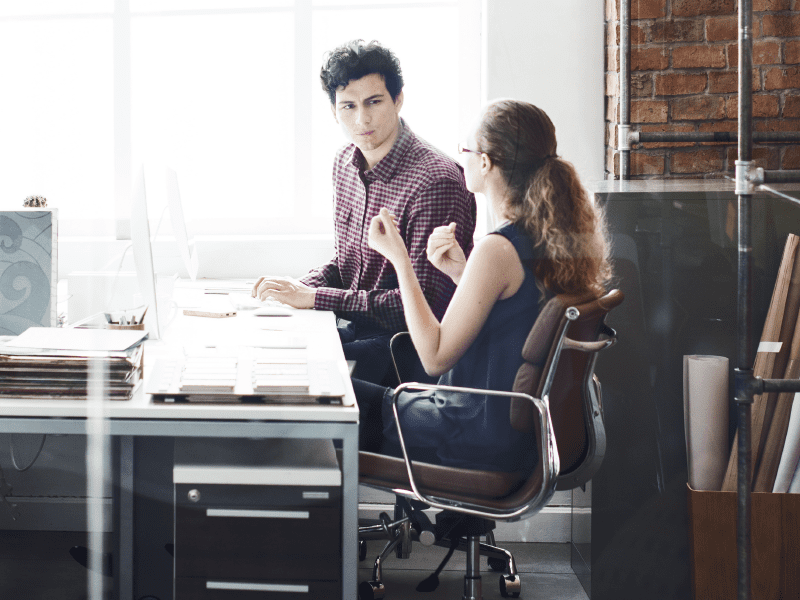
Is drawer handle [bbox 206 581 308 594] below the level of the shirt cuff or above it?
below

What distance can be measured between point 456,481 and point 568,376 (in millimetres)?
297

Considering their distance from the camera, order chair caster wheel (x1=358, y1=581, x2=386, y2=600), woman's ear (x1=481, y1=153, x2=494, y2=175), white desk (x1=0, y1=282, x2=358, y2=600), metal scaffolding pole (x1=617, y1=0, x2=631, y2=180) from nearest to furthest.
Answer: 1. white desk (x1=0, y1=282, x2=358, y2=600)
2. woman's ear (x1=481, y1=153, x2=494, y2=175)
3. metal scaffolding pole (x1=617, y1=0, x2=631, y2=180)
4. chair caster wheel (x1=358, y1=581, x2=386, y2=600)

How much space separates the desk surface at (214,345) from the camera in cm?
135

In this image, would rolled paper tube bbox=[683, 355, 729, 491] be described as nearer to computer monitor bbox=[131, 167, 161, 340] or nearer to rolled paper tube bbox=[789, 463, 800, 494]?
rolled paper tube bbox=[789, 463, 800, 494]

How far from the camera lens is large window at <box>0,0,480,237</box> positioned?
6.10 ft

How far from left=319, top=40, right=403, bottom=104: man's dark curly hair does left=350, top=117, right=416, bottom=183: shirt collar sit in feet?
0.32

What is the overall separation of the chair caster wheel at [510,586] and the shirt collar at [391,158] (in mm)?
1103

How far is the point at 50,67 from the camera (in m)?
1.84

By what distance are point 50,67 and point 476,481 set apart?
1326 millimetres

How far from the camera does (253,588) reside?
1368mm

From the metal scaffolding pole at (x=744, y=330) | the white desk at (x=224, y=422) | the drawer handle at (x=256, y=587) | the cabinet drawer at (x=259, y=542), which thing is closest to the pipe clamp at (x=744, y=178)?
the metal scaffolding pole at (x=744, y=330)

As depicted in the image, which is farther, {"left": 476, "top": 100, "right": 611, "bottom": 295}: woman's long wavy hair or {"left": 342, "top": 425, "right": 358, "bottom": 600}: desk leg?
{"left": 476, "top": 100, "right": 611, "bottom": 295}: woman's long wavy hair

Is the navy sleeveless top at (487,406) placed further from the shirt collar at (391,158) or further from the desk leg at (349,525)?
the shirt collar at (391,158)

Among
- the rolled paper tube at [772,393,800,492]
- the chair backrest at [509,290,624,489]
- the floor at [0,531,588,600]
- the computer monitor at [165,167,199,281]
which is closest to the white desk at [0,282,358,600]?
the chair backrest at [509,290,624,489]
